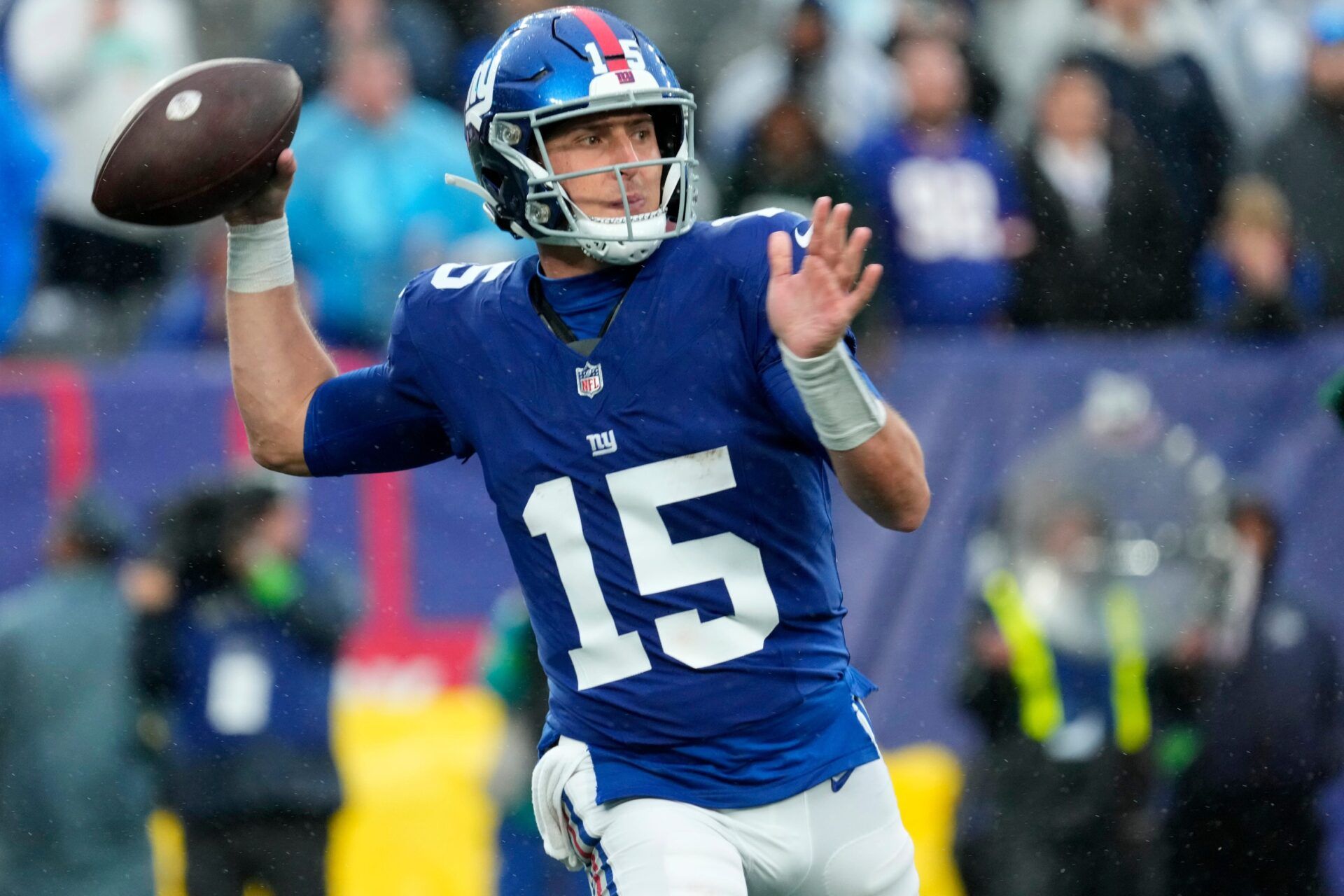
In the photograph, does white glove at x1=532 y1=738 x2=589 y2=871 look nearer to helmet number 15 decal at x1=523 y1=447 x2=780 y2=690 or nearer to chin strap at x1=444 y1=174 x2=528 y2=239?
helmet number 15 decal at x1=523 y1=447 x2=780 y2=690

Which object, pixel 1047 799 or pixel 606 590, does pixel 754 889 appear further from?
pixel 1047 799

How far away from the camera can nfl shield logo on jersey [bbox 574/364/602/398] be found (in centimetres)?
293

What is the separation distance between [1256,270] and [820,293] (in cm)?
414

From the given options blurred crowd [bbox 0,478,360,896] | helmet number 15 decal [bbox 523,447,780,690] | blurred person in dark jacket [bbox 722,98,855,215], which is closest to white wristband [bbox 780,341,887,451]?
helmet number 15 decal [bbox 523,447,780,690]

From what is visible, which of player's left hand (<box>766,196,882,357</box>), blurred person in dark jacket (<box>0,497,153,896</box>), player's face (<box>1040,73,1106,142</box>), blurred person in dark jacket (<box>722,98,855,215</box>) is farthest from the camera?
player's face (<box>1040,73,1106,142</box>)

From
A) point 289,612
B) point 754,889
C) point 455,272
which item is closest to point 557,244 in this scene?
point 455,272

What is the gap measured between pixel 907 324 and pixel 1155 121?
1280 millimetres

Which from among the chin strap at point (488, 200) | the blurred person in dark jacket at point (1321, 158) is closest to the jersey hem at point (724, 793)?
the chin strap at point (488, 200)

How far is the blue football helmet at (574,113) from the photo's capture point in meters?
2.99

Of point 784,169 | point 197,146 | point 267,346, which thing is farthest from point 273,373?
point 784,169

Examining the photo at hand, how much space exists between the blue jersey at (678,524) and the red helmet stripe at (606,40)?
281 mm

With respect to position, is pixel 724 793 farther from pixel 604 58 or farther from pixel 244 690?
pixel 244 690

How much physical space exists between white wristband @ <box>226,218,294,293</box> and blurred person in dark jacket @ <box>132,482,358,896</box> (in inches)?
91.0

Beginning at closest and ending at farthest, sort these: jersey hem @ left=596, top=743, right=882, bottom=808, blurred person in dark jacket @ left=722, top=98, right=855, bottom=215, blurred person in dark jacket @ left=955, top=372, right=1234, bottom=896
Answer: jersey hem @ left=596, top=743, right=882, bottom=808 → blurred person in dark jacket @ left=955, top=372, right=1234, bottom=896 → blurred person in dark jacket @ left=722, top=98, right=855, bottom=215
